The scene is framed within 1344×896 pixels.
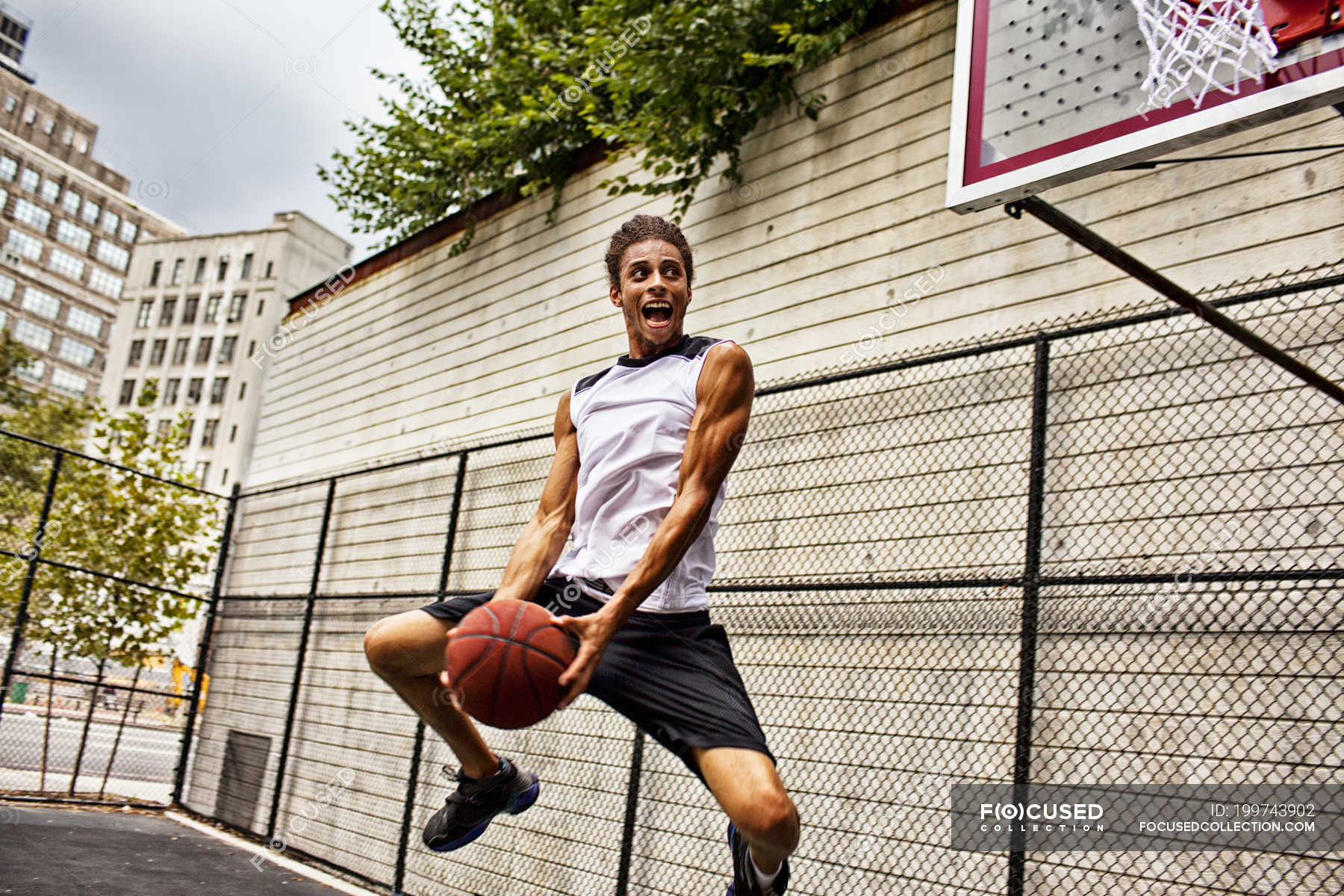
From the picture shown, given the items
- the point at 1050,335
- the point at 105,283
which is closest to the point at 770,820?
the point at 1050,335

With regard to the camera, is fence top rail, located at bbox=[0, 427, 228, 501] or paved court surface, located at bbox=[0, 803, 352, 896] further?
fence top rail, located at bbox=[0, 427, 228, 501]

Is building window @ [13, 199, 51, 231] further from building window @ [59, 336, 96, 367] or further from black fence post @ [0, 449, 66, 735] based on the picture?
black fence post @ [0, 449, 66, 735]

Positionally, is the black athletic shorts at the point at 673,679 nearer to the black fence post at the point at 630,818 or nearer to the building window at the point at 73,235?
the black fence post at the point at 630,818

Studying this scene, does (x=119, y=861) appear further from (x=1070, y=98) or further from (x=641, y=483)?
(x=1070, y=98)

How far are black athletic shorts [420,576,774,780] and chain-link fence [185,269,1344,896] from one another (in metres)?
1.57

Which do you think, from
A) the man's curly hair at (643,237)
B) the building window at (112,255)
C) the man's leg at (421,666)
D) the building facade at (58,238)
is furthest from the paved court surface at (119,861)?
the building window at (112,255)

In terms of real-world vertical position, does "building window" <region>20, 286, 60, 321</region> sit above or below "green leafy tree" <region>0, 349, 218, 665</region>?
above

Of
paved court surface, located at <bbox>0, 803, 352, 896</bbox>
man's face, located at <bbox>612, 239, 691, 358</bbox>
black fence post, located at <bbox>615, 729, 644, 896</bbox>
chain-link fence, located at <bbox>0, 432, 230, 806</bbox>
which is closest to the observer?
man's face, located at <bbox>612, 239, 691, 358</bbox>

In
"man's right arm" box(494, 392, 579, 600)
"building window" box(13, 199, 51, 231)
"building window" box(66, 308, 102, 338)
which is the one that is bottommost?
"man's right arm" box(494, 392, 579, 600)

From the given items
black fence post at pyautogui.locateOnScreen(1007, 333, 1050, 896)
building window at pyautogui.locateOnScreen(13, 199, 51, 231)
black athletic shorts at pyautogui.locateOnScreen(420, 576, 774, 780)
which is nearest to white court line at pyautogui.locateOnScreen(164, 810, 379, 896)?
black fence post at pyautogui.locateOnScreen(1007, 333, 1050, 896)

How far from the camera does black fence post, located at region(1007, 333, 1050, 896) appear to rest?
12.0 feet

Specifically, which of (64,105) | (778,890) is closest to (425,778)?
(778,890)

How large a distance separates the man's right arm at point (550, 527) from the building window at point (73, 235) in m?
76.1

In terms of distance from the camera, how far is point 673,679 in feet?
8.76
